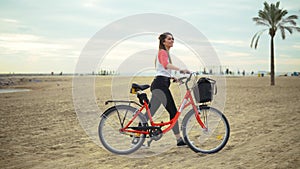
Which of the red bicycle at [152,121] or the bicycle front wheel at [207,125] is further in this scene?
the bicycle front wheel at [207,125]

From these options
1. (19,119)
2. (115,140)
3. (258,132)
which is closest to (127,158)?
(115,140)

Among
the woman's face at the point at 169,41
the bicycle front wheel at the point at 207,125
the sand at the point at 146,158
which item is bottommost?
the sand at the point at 146,158

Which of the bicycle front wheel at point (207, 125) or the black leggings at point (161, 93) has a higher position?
the black leggings at point (161, 93)

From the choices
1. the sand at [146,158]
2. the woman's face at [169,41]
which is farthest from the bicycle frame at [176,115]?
the woman's face at [169,41]

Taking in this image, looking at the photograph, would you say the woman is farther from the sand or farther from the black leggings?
the sand

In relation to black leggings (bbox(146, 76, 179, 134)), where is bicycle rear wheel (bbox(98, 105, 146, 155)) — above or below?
below

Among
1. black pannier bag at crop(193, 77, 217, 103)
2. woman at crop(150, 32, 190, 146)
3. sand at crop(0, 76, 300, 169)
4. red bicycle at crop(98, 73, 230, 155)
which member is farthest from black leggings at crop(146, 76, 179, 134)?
sand at crop(0, 76, 300, 169)

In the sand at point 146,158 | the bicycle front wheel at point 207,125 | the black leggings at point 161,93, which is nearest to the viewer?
the sand at point 146,158

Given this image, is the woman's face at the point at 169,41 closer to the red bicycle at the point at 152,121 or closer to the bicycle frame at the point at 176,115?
the red bicycle at the point at 152,121

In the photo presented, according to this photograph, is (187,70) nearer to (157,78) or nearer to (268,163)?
(157,78)

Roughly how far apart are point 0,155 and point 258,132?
5.47 m

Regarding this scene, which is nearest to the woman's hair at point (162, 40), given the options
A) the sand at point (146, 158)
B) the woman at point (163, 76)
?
the woman at point (163, 76)

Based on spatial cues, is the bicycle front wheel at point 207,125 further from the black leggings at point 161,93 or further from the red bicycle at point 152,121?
the black leggings at point 161,93

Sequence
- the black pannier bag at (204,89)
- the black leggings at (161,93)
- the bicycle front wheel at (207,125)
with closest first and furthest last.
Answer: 1. the black pannier bag at (204,89)
2. the black leggings at (161,93)
3. the bicycle front wheel at (207,125)
